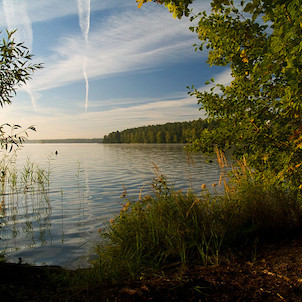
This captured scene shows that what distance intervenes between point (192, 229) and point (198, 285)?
130 cm

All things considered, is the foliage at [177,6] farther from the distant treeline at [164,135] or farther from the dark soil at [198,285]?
→ the distant treeline at [164,135]

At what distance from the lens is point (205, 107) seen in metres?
6.12

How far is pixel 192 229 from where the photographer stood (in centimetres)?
452

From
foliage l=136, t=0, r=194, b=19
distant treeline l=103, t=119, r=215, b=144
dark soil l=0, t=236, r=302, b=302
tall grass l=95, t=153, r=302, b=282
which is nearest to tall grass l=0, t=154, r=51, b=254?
dark soil l=0, t=236, r=302, b=302

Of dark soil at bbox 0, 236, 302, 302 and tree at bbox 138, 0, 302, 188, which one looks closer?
dark soil at bbox 0, 236, 302, 302

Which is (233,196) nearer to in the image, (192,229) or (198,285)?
(192,229)

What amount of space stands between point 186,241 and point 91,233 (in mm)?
4776

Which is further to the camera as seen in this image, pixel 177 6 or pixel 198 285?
pixel 177 6

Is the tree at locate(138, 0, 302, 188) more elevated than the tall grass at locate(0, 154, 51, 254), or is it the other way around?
the tree at locate(138, 0, 302, 188)

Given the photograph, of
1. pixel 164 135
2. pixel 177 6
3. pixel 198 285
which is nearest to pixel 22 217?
pixel 198 285

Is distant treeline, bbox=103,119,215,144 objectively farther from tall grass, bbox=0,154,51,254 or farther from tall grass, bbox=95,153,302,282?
tall grass, bbox=95,153,302,282

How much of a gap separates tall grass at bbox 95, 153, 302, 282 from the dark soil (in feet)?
1.04

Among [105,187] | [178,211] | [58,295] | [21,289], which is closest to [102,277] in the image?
[58,295]

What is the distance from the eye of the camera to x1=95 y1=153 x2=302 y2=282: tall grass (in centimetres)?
409
